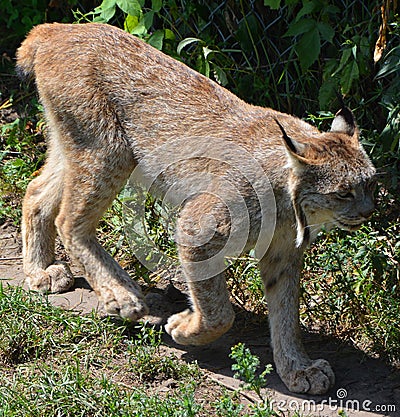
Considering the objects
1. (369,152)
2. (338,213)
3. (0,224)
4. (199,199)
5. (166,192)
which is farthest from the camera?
(0,224)

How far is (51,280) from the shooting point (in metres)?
4.82

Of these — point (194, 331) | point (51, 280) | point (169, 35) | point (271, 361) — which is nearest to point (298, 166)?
point (194, 331)

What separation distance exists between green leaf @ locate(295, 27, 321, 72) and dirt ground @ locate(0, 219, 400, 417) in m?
1.53

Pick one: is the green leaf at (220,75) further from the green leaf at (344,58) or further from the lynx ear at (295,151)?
the lynx ear at (295,151)

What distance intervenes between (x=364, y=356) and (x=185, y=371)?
911mm

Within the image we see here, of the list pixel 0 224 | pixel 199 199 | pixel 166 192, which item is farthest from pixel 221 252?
pixel 0 224

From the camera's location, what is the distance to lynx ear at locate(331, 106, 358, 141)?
4.17m

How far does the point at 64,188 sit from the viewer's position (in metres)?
4.69

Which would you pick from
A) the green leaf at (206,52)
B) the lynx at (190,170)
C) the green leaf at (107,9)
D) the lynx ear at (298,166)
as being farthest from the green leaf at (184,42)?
the lynx ear at (298,166)

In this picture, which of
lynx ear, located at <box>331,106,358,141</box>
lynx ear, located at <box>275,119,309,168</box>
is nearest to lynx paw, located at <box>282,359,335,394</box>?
lynx ear, located at <box>275,119,309,168</box>

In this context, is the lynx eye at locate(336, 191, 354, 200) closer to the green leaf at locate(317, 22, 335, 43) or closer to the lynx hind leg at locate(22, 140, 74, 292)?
the green leaf at locate(317, 22, 335, 43)

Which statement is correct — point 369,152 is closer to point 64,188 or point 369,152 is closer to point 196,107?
point 196,107

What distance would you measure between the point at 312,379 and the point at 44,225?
1835 millimetres

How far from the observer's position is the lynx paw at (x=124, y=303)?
4.37 metres
